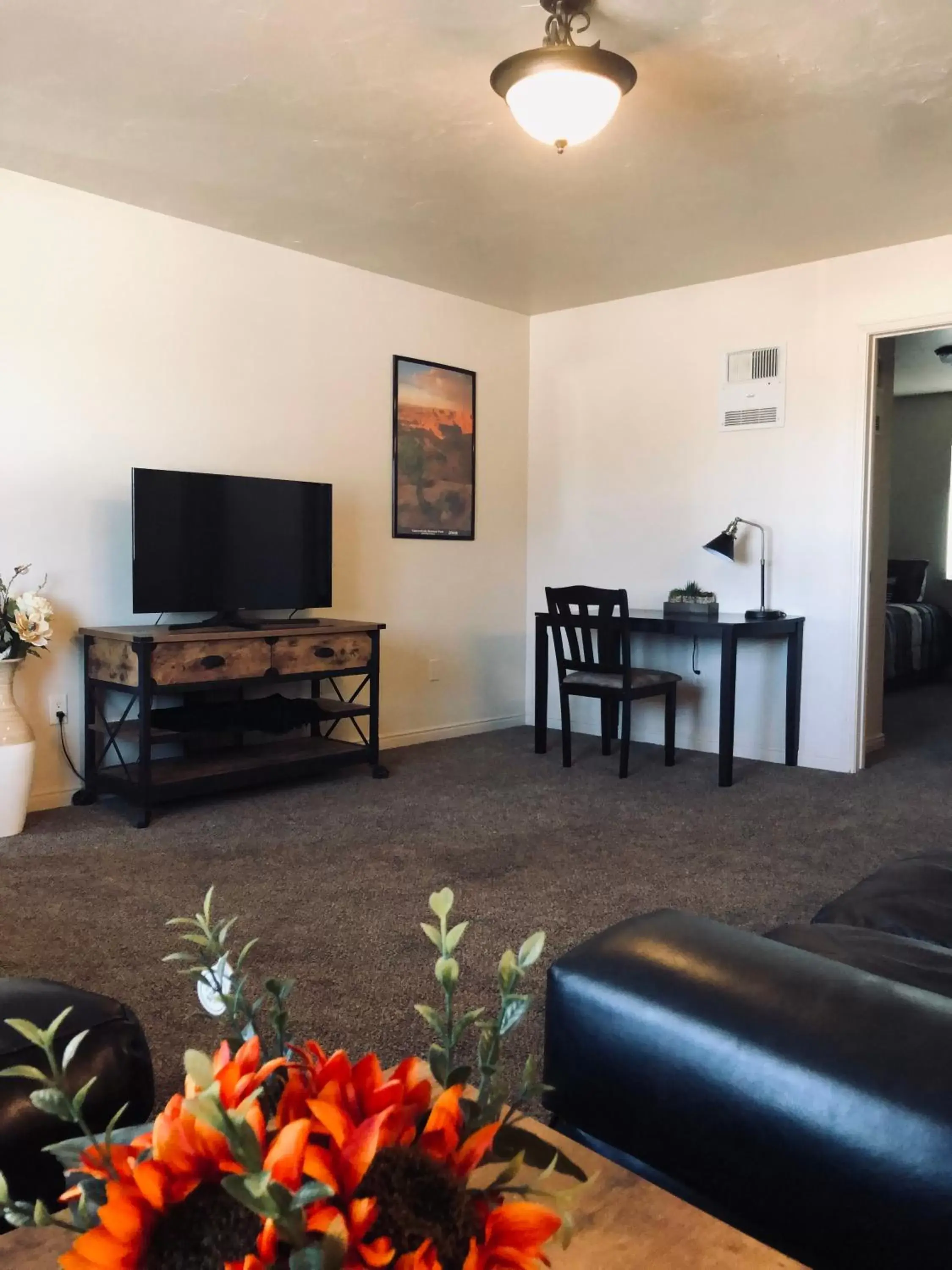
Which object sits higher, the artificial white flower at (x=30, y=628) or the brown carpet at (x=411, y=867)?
the artificial white flower at (x=30, y=628)

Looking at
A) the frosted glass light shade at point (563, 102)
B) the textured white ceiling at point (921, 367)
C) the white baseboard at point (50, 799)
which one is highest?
the textured white ceiling at point (921, 367)

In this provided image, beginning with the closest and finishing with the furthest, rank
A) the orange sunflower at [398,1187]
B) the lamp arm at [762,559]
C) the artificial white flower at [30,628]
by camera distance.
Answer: the orange sunflower at [398,1187] → the artificial white flower at [30,628] → the lamp arm at [762,559]

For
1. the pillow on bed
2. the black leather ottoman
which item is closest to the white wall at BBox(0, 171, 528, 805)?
the black leather ottoman

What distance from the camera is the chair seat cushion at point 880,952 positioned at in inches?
48.9

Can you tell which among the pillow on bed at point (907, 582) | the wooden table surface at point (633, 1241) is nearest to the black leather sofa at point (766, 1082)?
the wooden table surface at point (633, 1241)

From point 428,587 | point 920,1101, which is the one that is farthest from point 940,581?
point 920,1101

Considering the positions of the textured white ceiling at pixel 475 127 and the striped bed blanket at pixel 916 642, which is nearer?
the textured white ceiling at pixel 475 127

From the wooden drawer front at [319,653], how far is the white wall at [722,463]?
175 centimetres

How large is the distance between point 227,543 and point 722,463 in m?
2.58

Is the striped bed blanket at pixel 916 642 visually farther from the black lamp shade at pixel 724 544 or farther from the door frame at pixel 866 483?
the black lamp shade at pixel 724 544

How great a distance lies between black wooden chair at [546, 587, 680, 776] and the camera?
14.5ft

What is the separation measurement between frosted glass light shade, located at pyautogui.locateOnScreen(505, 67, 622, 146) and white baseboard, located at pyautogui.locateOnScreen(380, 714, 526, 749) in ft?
10.3

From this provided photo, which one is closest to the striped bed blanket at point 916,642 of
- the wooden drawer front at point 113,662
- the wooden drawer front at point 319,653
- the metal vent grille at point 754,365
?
the metal vent grille at point 754,365

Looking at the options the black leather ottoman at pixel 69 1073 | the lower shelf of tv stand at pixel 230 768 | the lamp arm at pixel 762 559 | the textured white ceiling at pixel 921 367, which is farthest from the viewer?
the textured white ceiling at pixel 921 367
